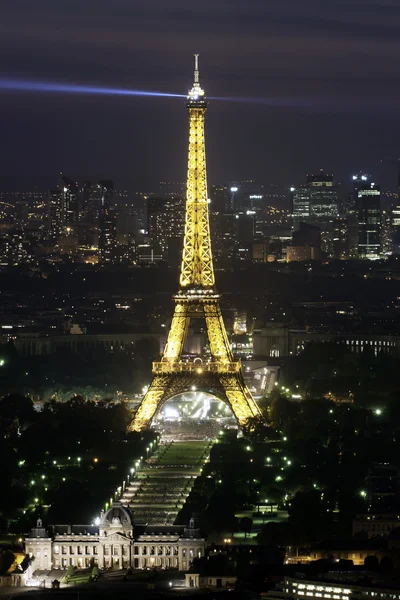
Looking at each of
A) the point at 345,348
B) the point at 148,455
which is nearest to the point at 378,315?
the point at 345,348

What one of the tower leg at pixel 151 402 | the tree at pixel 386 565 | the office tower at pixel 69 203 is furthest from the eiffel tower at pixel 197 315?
the office tower at pixel 69 203

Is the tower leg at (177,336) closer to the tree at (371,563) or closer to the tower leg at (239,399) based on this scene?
the tower leg at (239,399)

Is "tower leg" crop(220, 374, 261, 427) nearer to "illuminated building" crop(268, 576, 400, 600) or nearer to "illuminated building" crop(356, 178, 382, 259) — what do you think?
"illuminated building" crop(268, 576, 400, 600)

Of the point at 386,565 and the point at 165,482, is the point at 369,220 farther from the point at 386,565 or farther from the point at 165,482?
the point at 386,565

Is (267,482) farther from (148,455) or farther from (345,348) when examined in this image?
(345,348)

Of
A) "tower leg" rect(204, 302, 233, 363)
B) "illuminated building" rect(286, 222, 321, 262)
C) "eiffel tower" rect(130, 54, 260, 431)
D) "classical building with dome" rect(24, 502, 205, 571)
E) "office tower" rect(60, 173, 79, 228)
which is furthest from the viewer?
"office tower" rect(60, 173, 79, 228)

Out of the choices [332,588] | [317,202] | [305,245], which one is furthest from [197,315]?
[317,202]

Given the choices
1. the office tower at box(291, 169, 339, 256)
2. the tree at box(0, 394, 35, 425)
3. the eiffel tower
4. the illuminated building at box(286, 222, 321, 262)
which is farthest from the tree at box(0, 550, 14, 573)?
the office tower at box(291, 169, 339, 256)
